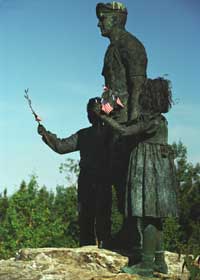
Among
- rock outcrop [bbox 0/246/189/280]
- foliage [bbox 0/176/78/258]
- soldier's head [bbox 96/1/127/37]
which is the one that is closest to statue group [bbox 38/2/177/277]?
soldier's head [bbox 96/1/127/37]

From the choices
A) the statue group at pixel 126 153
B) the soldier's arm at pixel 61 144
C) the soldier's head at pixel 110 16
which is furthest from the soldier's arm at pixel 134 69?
the soldier's arm at pixel 61 144

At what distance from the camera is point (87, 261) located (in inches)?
334

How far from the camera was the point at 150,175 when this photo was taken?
8.05m

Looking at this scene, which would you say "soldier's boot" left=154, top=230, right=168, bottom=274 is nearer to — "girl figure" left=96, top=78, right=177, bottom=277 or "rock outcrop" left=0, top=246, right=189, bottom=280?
"girl figure" left=96, top=78, right=177, bottom=277

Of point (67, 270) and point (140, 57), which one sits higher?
point (140, 57)

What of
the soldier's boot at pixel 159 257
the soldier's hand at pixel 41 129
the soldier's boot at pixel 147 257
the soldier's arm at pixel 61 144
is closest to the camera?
the soldier's boot at pixel 147 257

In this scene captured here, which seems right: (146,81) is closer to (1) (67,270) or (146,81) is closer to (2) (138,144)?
(2) (138,144)

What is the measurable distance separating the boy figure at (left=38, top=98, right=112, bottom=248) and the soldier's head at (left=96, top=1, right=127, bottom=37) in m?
0.97

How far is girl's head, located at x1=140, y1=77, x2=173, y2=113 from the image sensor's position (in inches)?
323

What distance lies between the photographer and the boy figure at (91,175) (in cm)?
925

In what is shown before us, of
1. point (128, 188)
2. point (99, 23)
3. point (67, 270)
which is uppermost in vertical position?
point (99, 23)

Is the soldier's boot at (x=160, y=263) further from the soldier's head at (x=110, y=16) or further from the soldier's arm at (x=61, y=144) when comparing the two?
the soldier's head at (x=110, y=16)

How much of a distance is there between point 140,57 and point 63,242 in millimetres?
24298

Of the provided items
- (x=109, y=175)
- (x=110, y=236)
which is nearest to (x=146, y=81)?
(x=109, y=175)
